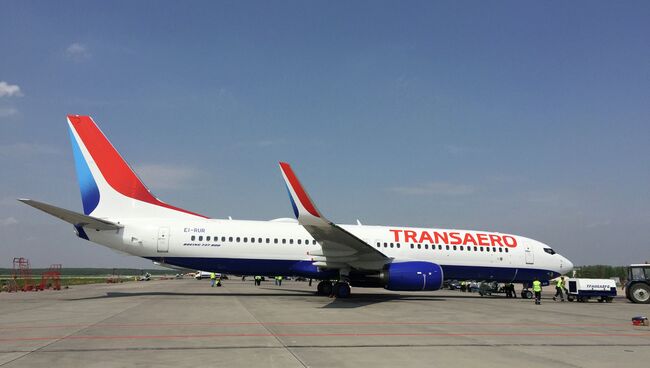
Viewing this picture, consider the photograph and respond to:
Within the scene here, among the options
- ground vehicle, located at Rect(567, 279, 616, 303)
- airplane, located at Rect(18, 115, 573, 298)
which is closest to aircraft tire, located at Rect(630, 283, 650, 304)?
ground vehicle, located at Rect(567, 279, 616, 303)

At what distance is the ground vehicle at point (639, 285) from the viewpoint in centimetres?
2158

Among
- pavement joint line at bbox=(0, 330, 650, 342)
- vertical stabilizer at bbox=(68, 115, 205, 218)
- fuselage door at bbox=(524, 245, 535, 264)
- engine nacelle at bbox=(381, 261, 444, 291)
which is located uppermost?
vertical stabilizer at bbox=(68, 115, 205, 218)

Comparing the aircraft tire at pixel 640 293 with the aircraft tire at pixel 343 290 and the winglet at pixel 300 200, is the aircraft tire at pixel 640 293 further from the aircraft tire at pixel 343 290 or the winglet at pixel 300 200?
the winglet at pixel 300 200

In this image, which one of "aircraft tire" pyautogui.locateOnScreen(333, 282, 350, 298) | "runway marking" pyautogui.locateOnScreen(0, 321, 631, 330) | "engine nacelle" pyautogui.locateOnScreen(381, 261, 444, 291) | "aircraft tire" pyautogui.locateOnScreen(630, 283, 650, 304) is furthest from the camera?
"aircraft tire" pyautogui.locateOnScreen(630, 283, 650, 304)

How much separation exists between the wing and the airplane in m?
0.05

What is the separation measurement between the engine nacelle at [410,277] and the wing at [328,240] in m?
0.83

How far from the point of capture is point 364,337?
939 cm

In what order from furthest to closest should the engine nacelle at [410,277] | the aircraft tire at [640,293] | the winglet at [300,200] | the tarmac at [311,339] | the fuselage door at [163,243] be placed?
the aircraft tire at [640,293] → the fuselage door at [163,243] → the engine nacelle at [410,277] → the winglet at [300,200] → the tarmac at [311,339]

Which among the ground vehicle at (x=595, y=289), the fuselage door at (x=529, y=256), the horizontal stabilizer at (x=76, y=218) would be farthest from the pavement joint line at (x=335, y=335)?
the fuselage door at (x=529, y=256)

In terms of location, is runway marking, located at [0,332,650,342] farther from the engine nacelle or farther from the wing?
the engine nacelle

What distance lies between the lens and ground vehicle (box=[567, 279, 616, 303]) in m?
22.4

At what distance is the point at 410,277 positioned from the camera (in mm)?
18484

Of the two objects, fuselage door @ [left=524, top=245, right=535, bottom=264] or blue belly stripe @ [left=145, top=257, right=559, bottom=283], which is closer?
blue belly stripe @ [left=145, top=257, right=559, bottom=283]

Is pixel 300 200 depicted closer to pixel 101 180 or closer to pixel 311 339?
pixel 311 339
